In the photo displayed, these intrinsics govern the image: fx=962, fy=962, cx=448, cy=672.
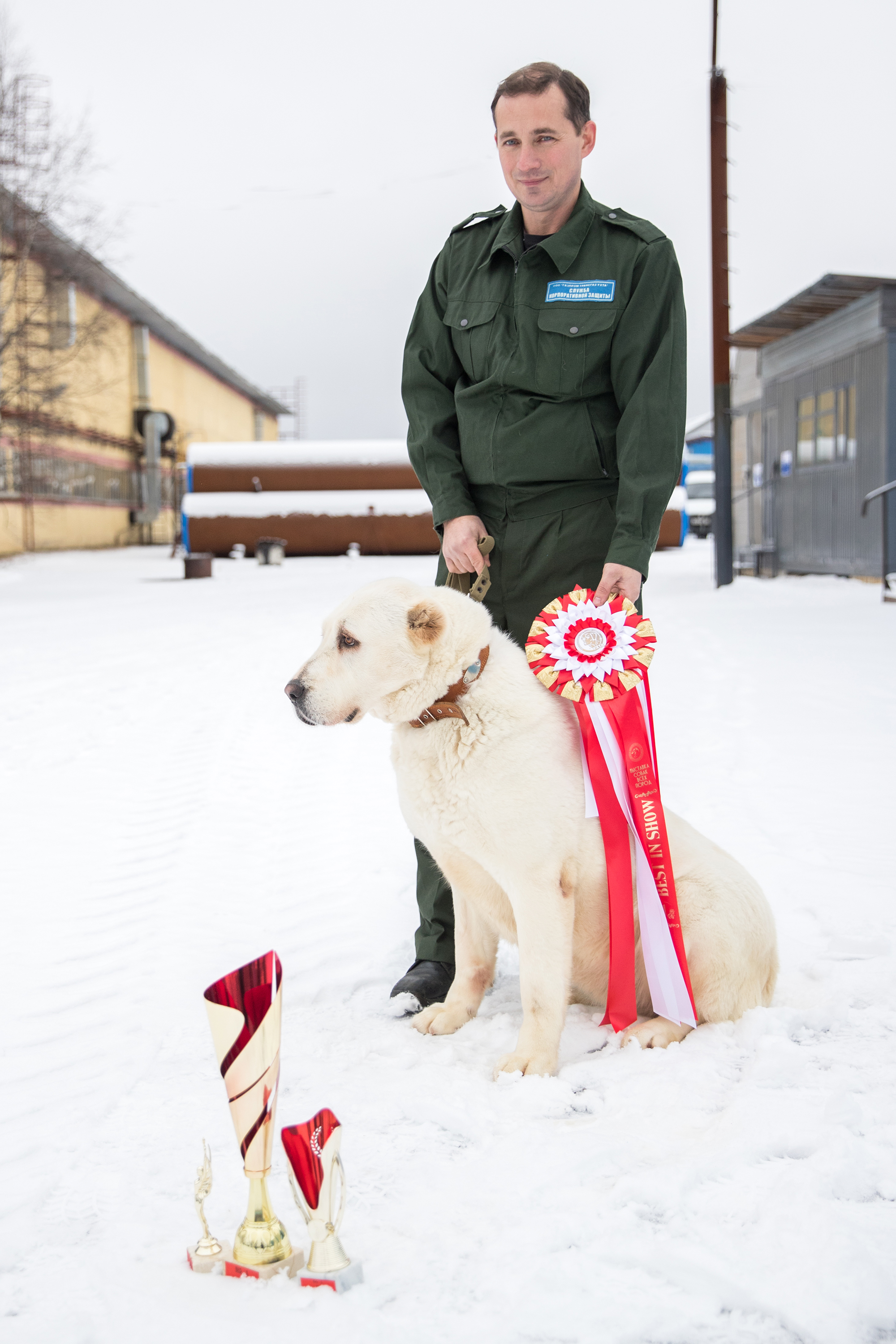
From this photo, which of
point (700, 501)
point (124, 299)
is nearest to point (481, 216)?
point (124, 299)

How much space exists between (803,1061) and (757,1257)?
0.66m

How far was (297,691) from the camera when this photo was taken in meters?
2.11

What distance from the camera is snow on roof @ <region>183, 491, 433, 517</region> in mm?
19703

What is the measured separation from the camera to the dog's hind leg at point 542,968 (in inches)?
84.3

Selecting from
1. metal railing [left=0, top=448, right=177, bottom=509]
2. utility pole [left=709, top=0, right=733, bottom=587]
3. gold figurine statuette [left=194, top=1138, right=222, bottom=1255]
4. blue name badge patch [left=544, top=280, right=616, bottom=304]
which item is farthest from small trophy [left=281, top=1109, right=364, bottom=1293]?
metal railing [left=0, top=448, right=177, bottom=509]

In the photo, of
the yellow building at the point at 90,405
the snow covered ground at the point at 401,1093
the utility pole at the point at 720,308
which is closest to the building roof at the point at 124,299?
the yellow building at the point at 90,405

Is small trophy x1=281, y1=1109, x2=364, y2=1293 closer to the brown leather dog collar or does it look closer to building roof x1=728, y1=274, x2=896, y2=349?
the brown leather dog collar

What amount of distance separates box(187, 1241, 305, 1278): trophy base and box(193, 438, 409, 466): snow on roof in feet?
63.7

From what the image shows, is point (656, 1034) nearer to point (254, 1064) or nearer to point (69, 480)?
point (254, 1064)

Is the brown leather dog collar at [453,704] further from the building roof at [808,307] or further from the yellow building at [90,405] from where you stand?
the yellow building at [90,405]

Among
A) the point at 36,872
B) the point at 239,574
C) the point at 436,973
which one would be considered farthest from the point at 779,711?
the point at 239,574

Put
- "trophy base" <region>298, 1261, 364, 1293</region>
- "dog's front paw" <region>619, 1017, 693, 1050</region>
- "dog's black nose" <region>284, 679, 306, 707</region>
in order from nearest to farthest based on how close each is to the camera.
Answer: "trophy base" <region>298, 1261, 364, 1293</region>, "dog's black nose" <region>284, 679, 306, 707</region>, "dog's front paw" <region>619, 1017, 693, 1050</region>

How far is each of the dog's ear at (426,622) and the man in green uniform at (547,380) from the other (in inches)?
8.7

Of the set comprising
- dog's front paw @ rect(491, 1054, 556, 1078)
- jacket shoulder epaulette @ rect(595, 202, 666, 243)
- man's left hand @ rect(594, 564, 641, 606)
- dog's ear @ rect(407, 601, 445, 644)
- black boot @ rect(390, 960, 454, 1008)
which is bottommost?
black boot @ rect(390, 960, 454, 1008)
